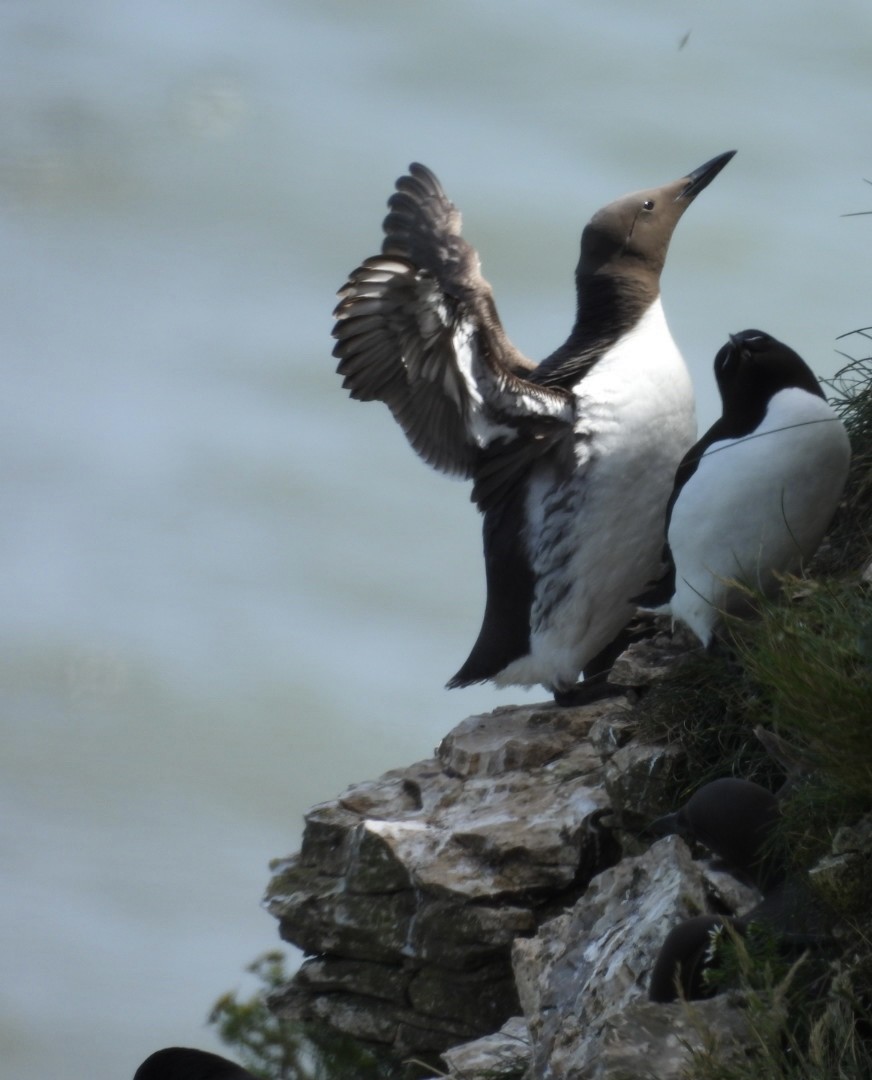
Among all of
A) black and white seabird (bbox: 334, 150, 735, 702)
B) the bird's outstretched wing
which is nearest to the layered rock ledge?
black and white seabird (bbox: 334, 150, 735, 702)

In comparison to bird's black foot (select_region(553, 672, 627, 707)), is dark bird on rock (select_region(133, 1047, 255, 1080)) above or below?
below

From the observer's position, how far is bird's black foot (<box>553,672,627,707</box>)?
5.90 m

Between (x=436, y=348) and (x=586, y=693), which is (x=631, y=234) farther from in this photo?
(x=586, y=693)

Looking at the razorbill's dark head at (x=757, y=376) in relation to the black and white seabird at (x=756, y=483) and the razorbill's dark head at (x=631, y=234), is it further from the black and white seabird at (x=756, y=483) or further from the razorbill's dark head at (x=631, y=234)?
the razorbill's dark head at (x=631, y=234)

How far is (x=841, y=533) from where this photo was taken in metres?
4.95

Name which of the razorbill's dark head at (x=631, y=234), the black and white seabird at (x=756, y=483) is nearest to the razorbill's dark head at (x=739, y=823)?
the black and white seabird at (x=756, y=483)

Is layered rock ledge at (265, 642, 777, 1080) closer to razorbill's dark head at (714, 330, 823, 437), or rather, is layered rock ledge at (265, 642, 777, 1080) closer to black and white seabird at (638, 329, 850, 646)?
black and white seabird at (638, 329, 850, 646)

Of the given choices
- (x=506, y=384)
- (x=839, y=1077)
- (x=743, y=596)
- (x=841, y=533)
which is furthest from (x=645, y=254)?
(x=839, y=1077)

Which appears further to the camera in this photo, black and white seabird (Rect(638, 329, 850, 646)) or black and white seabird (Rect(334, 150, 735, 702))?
black and white seabird (Rect(334, 150, 735, 702))

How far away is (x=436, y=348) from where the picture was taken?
569 cm

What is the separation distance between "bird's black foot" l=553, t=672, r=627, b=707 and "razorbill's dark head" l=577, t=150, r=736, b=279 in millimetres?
1422

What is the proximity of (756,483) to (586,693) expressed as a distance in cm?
169

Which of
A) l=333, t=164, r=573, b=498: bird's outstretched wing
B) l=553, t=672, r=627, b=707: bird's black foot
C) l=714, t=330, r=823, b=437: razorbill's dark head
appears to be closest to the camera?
l=714, t=330, r=823, b=437: razorbill's dark head

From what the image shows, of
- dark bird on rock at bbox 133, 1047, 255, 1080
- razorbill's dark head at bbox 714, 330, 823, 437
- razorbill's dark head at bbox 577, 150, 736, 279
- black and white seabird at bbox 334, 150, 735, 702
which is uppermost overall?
razorbill's dark head at bbox 577, 150, 736, 279
